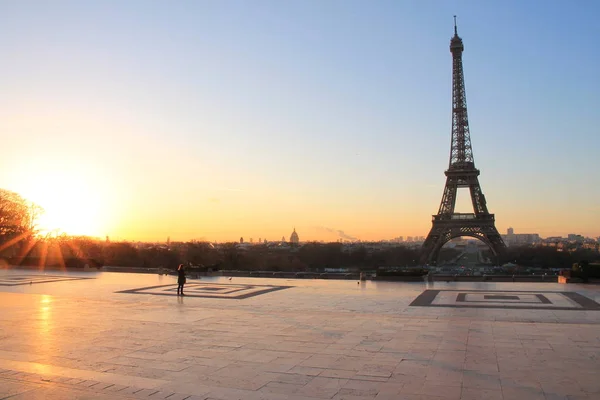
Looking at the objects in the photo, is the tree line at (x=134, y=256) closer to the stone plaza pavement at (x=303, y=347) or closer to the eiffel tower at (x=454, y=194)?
the eiffel tower at (x=454, y=194)

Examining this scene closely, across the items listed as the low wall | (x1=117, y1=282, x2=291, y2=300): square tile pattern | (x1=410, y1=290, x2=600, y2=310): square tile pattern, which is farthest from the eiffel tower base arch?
(x1=410, y1=290, x2=600, y2=310): square tile pattern

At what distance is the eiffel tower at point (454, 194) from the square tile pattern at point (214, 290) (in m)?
44.2

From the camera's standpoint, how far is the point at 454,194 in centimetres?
6412

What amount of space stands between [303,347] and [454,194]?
58.7 metres

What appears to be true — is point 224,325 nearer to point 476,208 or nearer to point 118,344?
point 118,344

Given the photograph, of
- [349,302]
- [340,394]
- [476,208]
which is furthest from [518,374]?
[476,208]

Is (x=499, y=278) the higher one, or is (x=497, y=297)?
(x=499, y=278)

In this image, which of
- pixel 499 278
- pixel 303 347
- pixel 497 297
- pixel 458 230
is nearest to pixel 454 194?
pixel 458 230

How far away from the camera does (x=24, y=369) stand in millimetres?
7586

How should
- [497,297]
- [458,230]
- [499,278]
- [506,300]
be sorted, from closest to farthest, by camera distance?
[506,300], [497,297], [499,278], [458,230]

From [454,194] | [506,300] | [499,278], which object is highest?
[454,194]

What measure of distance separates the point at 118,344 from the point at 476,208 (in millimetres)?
59038

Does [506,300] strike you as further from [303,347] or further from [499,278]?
[303,347]

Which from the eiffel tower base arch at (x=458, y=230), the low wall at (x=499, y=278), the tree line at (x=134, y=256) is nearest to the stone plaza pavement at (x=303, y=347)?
the low wall at (x=499, y=278)
